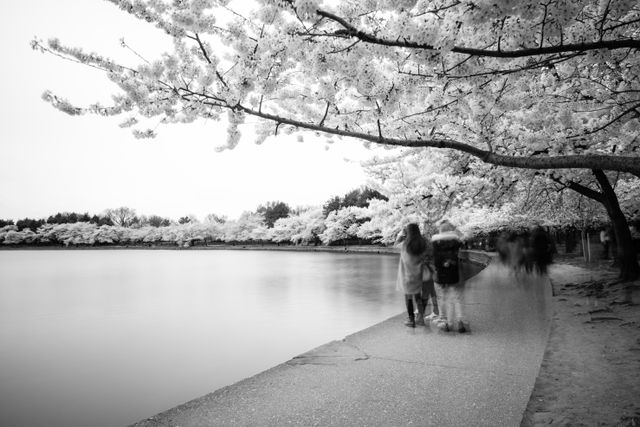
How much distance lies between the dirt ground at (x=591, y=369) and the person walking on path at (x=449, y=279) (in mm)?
1231

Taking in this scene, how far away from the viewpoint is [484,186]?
9.27m

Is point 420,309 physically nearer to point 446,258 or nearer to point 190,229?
point 446,258

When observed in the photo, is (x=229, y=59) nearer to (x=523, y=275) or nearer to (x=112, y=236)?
(x=523, y=275)

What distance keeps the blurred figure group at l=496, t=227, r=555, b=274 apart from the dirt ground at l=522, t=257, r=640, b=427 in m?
4.04

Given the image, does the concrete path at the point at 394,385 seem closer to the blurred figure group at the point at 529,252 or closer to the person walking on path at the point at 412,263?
the person walking on path at the point at 412,263

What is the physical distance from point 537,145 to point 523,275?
23.8ft

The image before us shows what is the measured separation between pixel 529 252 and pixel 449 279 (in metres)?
8.40

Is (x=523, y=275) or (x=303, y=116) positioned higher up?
(x=303, y=116)

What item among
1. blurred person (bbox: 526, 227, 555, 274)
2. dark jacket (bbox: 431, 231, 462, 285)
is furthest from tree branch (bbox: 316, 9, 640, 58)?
blurred person (bbox: 526, 227, 555, 274)

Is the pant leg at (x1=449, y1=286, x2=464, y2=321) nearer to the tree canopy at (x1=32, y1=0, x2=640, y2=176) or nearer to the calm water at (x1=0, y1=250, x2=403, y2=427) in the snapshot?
the tree canopy at (x1=32, y1=0, x2=640, y2=176)

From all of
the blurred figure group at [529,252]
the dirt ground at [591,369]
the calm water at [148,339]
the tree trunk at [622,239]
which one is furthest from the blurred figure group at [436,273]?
the blurred figure group at [529,252]

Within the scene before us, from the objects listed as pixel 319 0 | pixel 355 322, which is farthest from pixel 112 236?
pixel 319 0

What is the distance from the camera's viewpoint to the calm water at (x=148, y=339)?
562cm

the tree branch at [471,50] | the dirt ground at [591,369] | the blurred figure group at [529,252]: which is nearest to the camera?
the dirt ground at [591,369]
